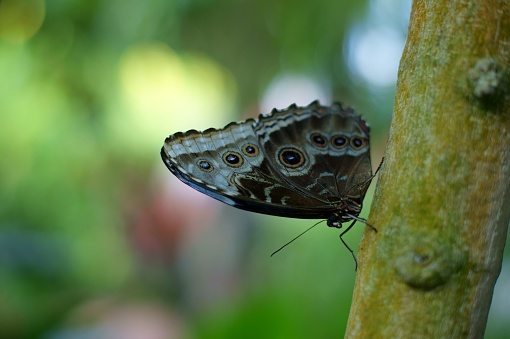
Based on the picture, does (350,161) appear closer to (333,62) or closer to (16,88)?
(333,62)

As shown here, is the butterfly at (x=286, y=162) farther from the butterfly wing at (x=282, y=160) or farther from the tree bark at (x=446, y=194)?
the tree bark at (x=446, y=194)

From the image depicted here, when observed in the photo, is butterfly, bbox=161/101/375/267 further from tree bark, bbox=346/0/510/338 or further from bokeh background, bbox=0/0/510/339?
bokeh background, bbox=0/0/510/339

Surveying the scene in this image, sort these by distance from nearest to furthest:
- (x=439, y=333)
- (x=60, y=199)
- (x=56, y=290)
Result: (x=439, y=333), (x=56, y=290), (x=60, y=199)

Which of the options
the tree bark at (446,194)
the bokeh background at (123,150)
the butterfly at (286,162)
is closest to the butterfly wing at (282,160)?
the butterfly at (286,162)

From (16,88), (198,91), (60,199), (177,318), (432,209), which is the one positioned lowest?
(177,318)

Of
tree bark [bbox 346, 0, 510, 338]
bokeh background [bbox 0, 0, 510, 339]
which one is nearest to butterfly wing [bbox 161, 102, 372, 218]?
tree bark [bbox 346, 0, 510, 338]

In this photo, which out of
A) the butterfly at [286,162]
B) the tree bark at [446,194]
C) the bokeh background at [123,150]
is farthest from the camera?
the bokeh background at [123,150]

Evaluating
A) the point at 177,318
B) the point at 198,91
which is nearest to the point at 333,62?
the point at 198,91
